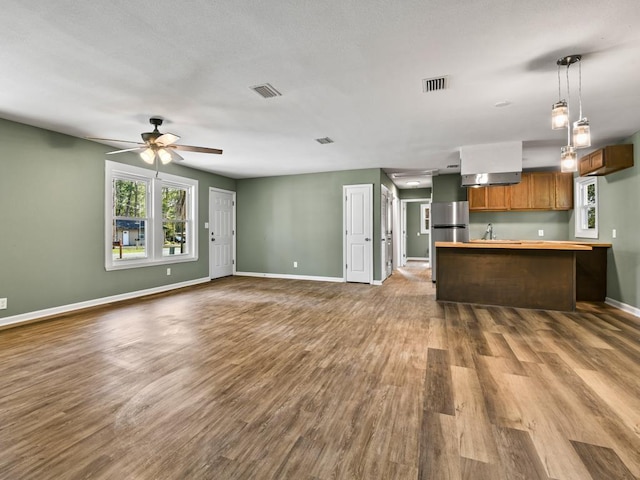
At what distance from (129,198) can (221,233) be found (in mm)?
2515

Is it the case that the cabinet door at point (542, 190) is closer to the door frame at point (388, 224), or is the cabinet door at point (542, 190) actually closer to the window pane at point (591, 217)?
the window pane at point (591, 217)

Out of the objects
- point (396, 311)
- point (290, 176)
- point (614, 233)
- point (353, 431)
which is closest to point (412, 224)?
point (290, 176)

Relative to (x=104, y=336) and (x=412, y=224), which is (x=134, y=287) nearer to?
(x=104, y=336)

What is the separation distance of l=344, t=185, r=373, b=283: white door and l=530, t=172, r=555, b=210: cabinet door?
3.40 m

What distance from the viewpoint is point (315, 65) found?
262cm

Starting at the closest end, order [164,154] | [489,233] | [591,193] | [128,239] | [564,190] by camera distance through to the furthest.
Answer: [164,154] → [128,239] → [591,193] → [564,190] → [489,233]

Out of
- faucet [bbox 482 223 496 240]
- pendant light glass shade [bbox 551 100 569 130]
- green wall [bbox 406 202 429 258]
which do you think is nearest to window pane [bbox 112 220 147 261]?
pendant light glass shade [bbox 551 100 569 130]

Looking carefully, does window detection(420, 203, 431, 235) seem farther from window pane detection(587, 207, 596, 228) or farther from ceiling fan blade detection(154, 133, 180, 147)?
ceiling fan blade detection(154, 133, 180, 147)

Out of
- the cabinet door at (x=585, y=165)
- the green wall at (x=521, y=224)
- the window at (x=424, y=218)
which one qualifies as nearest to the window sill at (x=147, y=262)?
the green wall at (x=521, y=224)

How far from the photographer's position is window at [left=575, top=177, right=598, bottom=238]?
5.77m

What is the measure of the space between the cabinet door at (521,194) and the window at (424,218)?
15.5ft

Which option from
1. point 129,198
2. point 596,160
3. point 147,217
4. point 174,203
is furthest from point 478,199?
point 129,198

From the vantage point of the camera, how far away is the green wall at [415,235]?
37.9 ft

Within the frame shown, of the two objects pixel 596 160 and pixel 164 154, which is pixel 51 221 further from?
pixel 596 160
